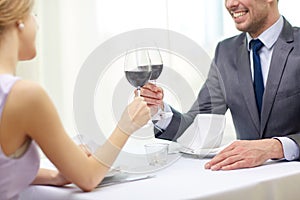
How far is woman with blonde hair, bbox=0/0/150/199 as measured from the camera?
3.25ft

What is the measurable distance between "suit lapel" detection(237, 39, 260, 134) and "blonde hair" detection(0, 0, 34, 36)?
1.00 metres

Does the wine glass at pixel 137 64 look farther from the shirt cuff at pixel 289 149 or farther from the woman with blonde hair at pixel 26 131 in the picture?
the shirt cuff at pixel 289 149

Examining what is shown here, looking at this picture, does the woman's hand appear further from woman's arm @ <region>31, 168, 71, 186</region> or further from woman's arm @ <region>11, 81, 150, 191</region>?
woman's arm @ <region>31, 168, 71, 186</region>

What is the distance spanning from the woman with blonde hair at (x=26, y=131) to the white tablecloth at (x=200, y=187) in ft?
0.19

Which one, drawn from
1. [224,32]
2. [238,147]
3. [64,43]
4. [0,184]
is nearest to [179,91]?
[238,147]

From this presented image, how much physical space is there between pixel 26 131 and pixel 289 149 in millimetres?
827

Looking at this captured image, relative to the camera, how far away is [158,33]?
2.76 meters

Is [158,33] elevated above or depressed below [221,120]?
above

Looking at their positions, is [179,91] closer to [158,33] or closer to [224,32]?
[158,33]

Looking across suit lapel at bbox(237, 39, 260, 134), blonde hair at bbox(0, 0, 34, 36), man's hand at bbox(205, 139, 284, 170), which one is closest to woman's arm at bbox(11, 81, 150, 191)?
blonde hair at bbox(0, 0, 34, 36)

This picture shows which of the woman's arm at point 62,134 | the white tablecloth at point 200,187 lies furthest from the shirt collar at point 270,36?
the woman's arm at point 62,134

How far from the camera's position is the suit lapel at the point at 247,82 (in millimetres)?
1809

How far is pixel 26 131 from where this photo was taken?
1017 mm

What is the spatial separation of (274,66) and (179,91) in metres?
0.37
